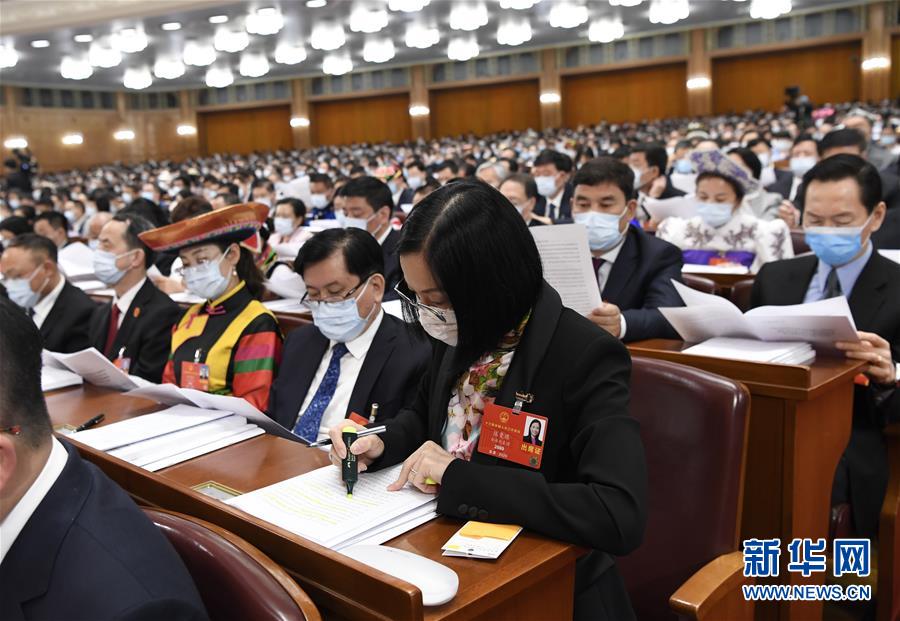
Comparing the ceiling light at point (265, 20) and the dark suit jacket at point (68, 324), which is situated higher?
the ceiling light at point (265, 20)

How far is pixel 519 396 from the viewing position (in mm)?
1471

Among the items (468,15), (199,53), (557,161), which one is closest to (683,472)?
(557,161)

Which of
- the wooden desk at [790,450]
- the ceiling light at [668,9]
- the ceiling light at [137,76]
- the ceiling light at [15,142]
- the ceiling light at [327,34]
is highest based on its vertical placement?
the ceiling light at [668,9]

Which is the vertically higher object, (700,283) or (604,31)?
(604,31)

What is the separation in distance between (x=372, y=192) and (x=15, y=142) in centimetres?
2429

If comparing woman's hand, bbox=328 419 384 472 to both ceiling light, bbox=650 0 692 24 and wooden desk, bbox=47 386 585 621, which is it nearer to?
wooden desk, bbox=47 386 585 621

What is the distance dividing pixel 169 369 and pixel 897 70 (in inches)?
873

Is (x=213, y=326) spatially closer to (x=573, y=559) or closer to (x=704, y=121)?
(x=573, y=559)

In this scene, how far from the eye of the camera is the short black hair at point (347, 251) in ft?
8.38

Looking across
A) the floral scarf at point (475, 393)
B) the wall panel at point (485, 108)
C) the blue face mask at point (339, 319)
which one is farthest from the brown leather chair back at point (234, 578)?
the wall panel at point (485, 108)

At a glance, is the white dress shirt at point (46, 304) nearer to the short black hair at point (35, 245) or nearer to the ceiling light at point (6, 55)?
the short black hair at point (35, 245)

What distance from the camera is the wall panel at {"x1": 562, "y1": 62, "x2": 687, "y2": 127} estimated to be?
2311 cm

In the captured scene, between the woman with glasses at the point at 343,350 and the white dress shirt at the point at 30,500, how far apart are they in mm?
1349

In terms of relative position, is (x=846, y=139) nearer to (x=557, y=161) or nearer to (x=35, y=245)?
(x=557, y=161)
